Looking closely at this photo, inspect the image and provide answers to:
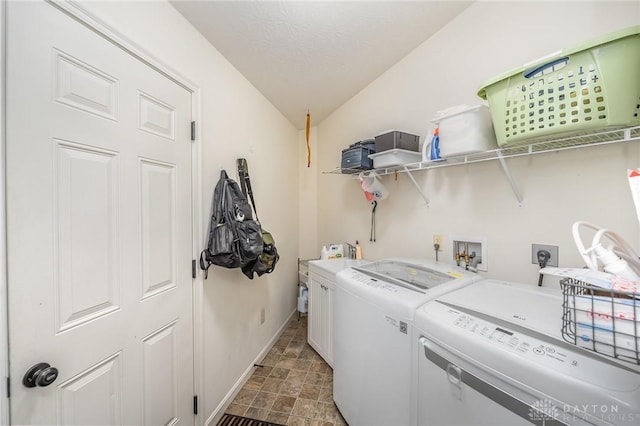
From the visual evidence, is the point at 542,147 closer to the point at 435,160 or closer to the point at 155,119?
the point at 435,160

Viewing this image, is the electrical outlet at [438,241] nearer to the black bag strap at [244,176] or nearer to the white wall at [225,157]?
the black bag strap at [244,176]

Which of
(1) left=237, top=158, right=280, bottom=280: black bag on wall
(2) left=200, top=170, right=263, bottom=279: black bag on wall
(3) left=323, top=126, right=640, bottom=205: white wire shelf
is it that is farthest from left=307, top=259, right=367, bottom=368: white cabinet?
(3) left=323, top=126, right=640, bottom=205: white wire shelf

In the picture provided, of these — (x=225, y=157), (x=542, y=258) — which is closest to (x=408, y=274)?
(x=542, y=258)

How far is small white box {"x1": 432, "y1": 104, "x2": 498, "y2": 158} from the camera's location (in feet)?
3.70

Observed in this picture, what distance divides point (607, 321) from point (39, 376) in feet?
5.12

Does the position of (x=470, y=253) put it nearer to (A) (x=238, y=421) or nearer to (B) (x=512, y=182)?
(B) (x=512, y=182)

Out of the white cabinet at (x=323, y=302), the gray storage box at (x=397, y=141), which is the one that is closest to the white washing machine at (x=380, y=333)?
the white cabinet at (x=323, y=302)

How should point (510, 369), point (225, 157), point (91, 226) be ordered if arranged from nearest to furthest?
point (510, 369) → point (91, 226) → point (225, 157)

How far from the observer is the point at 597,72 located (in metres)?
0.77

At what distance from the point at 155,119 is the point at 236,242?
0.77 meters

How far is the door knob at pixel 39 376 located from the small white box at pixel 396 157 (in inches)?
72.9

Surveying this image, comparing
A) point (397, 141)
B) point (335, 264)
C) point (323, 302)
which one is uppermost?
point (397, 141)

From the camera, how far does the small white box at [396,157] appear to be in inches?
63.9

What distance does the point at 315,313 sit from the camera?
228cm
